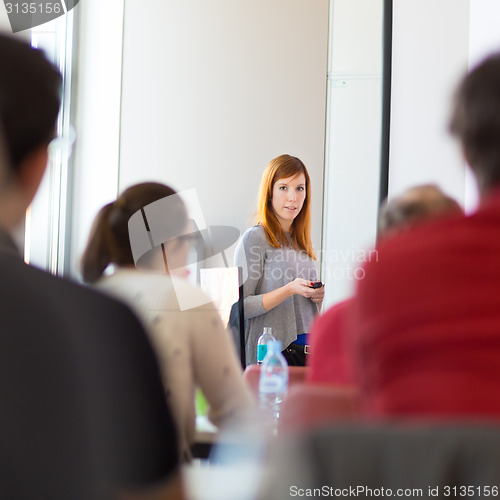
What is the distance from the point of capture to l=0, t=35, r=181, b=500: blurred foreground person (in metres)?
0.66

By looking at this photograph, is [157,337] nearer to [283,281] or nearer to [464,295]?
[464,295]

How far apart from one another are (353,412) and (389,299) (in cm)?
52

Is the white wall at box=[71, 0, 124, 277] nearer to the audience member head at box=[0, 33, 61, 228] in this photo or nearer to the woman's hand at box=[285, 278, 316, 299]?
the woman's hand at box=[285, 278, 316, 299]

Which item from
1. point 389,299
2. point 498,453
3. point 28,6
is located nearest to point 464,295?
point 389,299

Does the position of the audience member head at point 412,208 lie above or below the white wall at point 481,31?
below

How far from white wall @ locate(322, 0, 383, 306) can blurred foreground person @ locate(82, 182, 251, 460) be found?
183cm

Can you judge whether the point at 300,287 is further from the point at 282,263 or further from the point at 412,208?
the point at 412,208

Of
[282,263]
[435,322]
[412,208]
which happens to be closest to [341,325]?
[412,208]

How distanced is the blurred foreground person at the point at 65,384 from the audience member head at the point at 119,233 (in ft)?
2.88

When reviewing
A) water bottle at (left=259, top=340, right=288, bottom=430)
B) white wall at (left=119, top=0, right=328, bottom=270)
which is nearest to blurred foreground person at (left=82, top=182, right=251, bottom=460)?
A: water bottle at (left=259, top=340, right=288, bottom=430)

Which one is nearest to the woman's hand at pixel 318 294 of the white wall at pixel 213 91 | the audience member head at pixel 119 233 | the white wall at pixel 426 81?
the white wall at pixel 426 81

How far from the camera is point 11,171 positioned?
29.4 inches

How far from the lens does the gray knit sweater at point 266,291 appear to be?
3.00 metres

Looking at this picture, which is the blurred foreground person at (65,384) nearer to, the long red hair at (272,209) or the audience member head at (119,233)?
the audience member head at (119,233)
